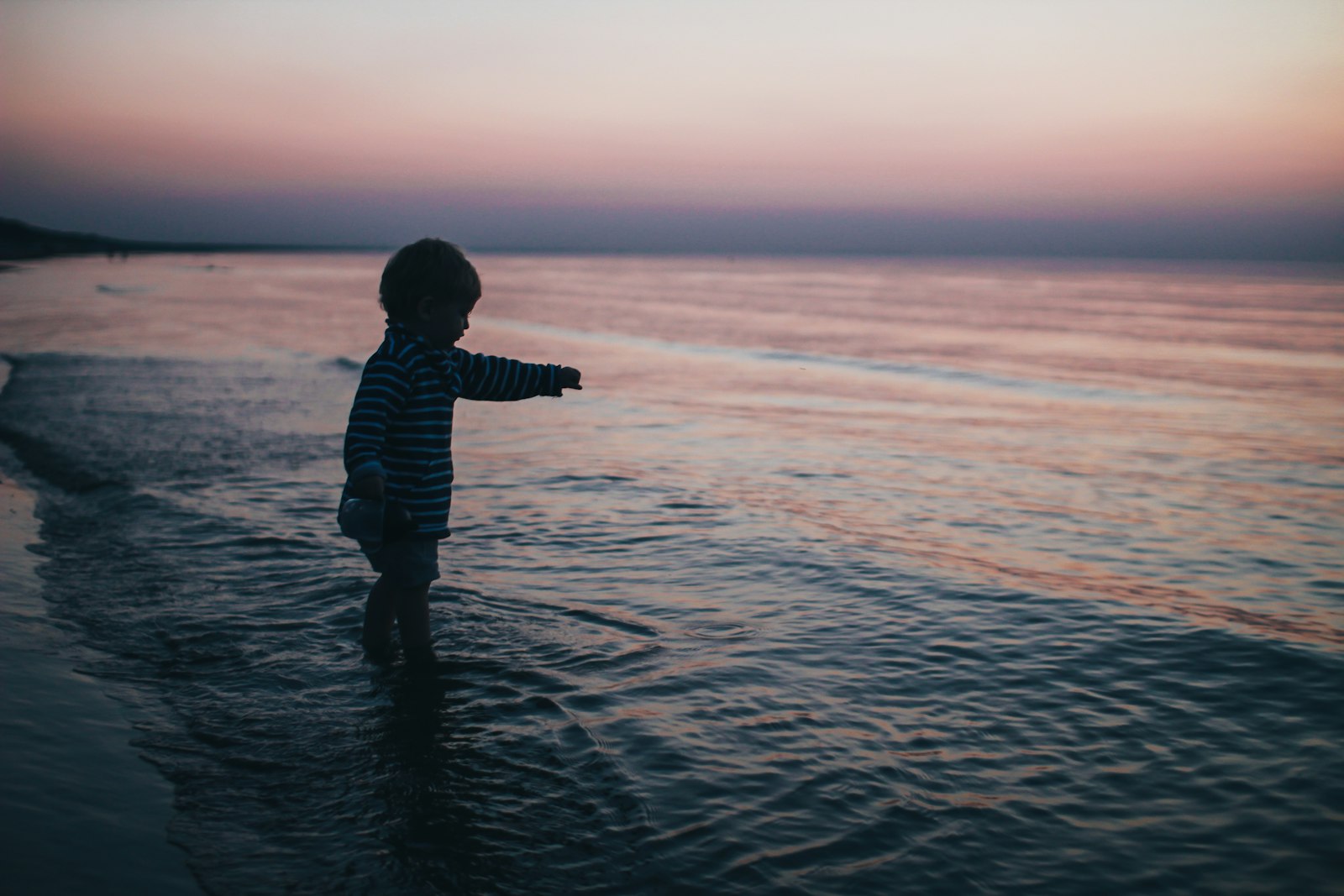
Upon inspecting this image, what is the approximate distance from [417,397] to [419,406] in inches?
1.5

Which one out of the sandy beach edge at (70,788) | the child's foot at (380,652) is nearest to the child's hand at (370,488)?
the child's foot at (380,652)

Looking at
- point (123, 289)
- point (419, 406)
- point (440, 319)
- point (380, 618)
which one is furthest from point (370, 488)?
point (123, 289)

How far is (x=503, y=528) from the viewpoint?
776cm

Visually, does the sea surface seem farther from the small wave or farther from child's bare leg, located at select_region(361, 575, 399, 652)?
the small wave

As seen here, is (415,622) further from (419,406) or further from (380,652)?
(419,406)

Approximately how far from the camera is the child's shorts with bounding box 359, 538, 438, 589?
172 inches

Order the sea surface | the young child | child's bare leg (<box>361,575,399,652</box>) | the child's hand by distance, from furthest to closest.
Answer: child's bare leg (<box>361,575,399,652</box>) → the young child → the child's hand → the sea surface

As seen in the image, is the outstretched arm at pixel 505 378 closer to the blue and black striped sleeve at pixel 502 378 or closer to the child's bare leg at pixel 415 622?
the blue and black striped sleeve at pixel 502 378

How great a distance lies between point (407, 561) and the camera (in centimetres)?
439

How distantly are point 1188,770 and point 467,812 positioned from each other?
9.46 ft

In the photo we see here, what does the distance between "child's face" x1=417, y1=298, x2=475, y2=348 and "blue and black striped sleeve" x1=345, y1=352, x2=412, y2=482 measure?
22 cm

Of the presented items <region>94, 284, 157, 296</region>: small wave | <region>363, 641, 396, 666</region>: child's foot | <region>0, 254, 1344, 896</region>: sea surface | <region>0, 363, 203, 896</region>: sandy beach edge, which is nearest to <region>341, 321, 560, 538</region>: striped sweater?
<region>363, 641, 396, 666</region>: child's foot

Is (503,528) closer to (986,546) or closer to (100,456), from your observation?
(986,546)

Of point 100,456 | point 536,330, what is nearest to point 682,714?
point 100,456
